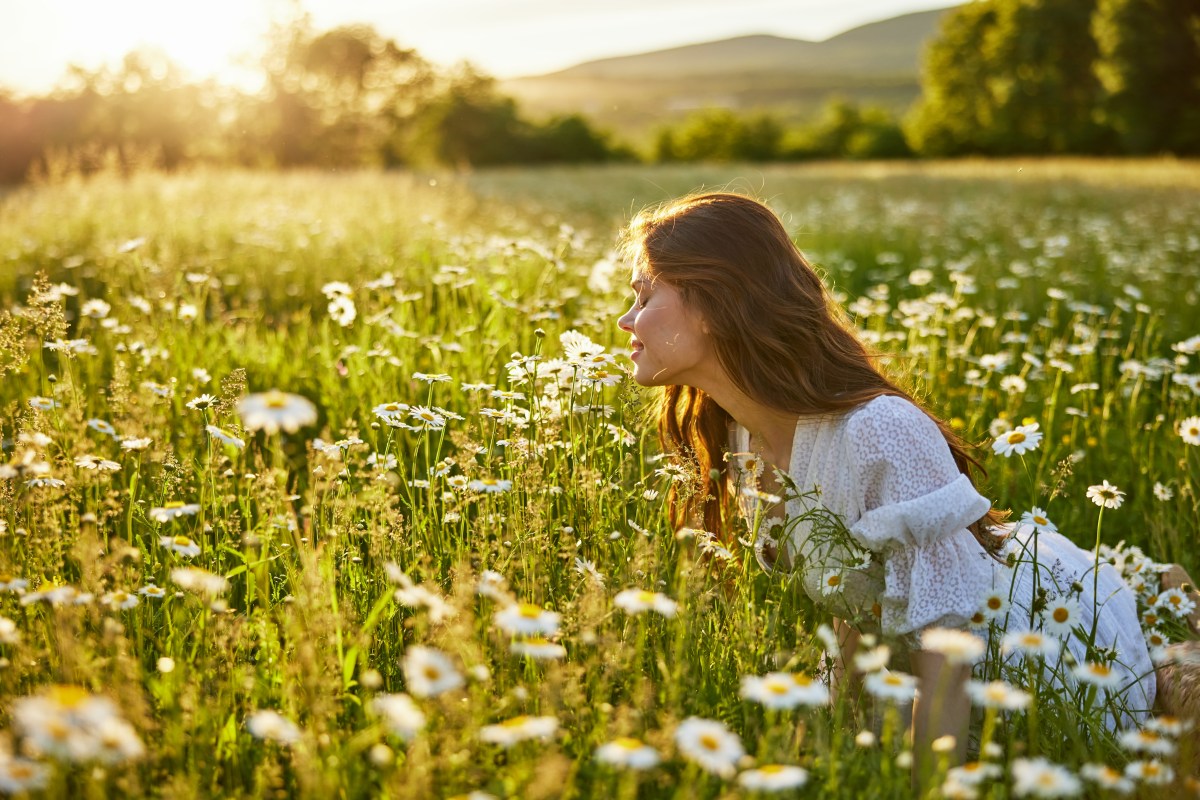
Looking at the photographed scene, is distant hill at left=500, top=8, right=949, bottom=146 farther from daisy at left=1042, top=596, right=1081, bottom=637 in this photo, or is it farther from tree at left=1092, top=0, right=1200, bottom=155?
daisy at left=1042, top=596, right=1081, bottom=637

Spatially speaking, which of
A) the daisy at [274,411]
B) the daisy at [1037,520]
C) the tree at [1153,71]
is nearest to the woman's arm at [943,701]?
the daisy at [1037,520]

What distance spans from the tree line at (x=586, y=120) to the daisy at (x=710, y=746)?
2915 cm

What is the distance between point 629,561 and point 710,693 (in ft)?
1.05

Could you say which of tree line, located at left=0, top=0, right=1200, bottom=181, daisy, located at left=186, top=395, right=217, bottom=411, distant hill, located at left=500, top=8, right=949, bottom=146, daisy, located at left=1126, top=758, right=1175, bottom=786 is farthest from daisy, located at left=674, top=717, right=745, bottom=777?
distant hill, located at left=500, top=8, right=949, bottom=146

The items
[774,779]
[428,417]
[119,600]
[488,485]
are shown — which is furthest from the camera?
[428,417]

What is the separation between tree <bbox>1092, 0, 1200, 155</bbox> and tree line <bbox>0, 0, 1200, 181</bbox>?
0.22 ft

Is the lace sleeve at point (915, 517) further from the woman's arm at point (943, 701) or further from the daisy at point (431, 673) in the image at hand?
the daisy at point (431, 673)

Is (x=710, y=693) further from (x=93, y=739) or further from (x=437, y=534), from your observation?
(x=93, y=739)

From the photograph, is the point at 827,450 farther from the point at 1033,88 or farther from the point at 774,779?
the point at 1033,88

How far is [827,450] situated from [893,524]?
29 centimetres

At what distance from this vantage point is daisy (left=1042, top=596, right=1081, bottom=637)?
2188 mm

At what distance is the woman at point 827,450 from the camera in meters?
2.31

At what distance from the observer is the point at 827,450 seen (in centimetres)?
253

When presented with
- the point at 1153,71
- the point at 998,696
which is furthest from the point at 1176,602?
the point at 1153,71
